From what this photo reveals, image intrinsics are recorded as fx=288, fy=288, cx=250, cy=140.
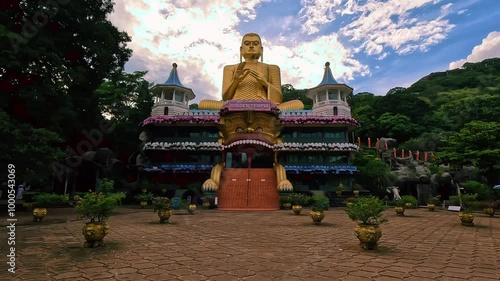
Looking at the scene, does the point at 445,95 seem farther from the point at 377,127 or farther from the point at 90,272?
the point at 90,272

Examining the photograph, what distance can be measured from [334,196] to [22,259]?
65.1 feet

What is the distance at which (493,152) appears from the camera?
17.0m

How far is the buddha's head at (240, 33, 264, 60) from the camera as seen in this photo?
2916 cm

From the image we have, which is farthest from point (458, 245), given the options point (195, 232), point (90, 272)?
point (90, 272)

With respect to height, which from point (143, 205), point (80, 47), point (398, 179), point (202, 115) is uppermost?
point (80, 47)

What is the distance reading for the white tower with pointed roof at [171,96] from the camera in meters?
28.2

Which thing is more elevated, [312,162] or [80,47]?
[80,47]

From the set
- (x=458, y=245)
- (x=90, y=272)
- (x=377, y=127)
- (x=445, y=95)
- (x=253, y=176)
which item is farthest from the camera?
(x=445, y=95)

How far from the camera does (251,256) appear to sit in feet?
19.9

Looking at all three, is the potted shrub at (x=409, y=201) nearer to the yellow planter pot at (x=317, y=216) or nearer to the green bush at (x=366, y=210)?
the yellow planter pot at (x=317, y=216)

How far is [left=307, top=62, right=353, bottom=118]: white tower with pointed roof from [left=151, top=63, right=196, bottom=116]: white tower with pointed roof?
1304cm

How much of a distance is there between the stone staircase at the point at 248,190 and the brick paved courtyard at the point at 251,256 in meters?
8.99

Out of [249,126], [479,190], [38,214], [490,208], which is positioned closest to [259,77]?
[249,126]

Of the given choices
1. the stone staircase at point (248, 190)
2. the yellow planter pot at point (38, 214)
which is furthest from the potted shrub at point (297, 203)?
the yellow planter pot at point (38, 214)
